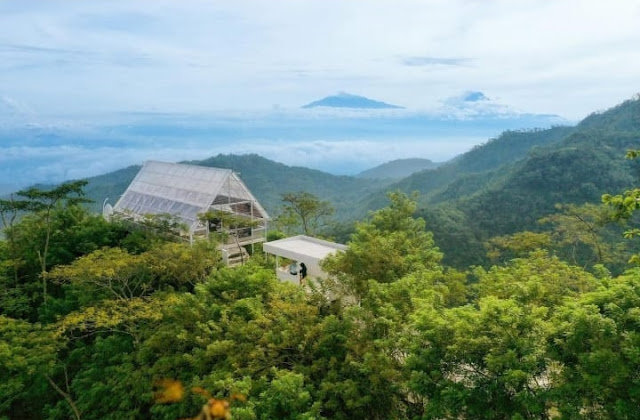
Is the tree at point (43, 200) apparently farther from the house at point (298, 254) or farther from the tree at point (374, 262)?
the tree at point (374, 262)

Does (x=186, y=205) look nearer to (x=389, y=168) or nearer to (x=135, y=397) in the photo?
(x=135, y=397)

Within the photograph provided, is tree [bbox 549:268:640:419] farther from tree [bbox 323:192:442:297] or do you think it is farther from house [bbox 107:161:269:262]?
house [bbox 107:161:269:262]

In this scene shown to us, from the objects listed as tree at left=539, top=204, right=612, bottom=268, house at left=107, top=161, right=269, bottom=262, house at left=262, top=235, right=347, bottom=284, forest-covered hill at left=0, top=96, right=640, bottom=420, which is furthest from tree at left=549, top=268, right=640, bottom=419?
house at left=107, top=161, right=269, bottom=262

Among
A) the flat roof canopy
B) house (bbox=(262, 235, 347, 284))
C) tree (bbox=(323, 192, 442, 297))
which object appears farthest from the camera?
the flat roof canopy

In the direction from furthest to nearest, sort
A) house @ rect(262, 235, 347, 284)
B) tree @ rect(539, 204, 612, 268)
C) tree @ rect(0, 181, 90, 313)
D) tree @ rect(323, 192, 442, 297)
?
tree @ rect(539, 204, 612, 268) < tree @ rect(0, 181, 90, 313) < house @ rect(262, 235, 347, 284) < tree @ rect(323, 192, 442, 297)

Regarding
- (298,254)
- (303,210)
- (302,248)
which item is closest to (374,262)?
(298,254)

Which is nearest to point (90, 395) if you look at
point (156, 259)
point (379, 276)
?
point (156, 259)

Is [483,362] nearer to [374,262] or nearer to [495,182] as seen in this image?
[374,262]
